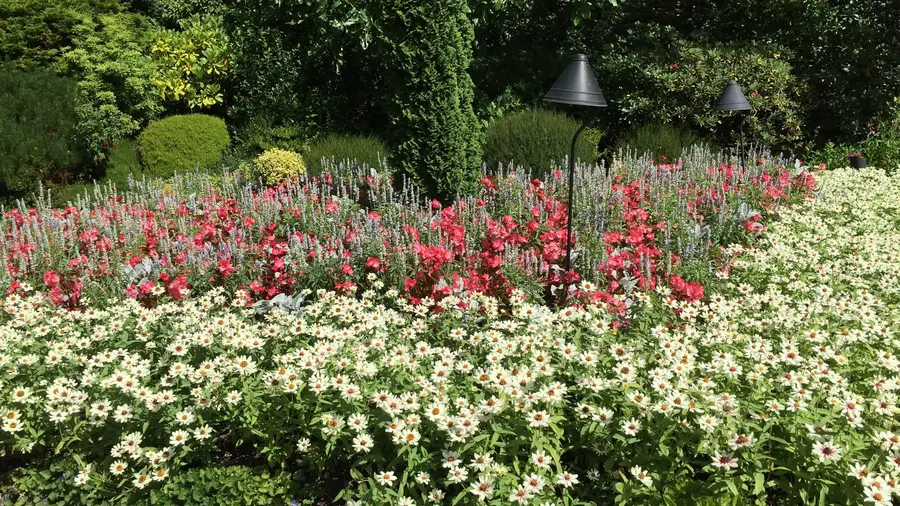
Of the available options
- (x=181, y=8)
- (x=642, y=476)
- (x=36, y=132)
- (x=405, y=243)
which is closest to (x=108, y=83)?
(x=36, y=132)

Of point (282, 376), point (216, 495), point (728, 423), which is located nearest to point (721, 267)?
point (728, 423)

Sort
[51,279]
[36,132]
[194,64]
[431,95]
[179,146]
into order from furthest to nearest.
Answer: [194,64], [179,146], [36,132], [431,95], [51,279]

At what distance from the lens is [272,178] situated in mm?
7418

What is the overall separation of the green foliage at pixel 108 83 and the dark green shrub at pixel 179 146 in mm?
388

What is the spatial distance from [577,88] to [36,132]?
703 centimetres

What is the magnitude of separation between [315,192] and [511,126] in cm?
286

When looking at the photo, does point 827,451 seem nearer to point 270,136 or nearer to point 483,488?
point 483,488

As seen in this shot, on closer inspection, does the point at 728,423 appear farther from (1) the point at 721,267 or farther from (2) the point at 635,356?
(1) the point at 721,267

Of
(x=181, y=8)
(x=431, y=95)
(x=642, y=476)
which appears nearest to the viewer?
(x=642, y=476)

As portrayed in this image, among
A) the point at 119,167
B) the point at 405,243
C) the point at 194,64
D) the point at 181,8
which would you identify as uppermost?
the point at 181,8

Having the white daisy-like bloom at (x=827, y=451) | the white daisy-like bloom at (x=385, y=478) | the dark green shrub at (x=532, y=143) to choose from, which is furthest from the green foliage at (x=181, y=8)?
the white daisy-like bloom at (x=827, y=451)

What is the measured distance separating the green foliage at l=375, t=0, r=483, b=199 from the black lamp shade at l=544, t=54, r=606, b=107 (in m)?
2.39

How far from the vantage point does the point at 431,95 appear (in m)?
6.12

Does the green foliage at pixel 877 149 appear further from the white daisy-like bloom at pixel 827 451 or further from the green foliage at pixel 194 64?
the green foliage at pixel 194 64
